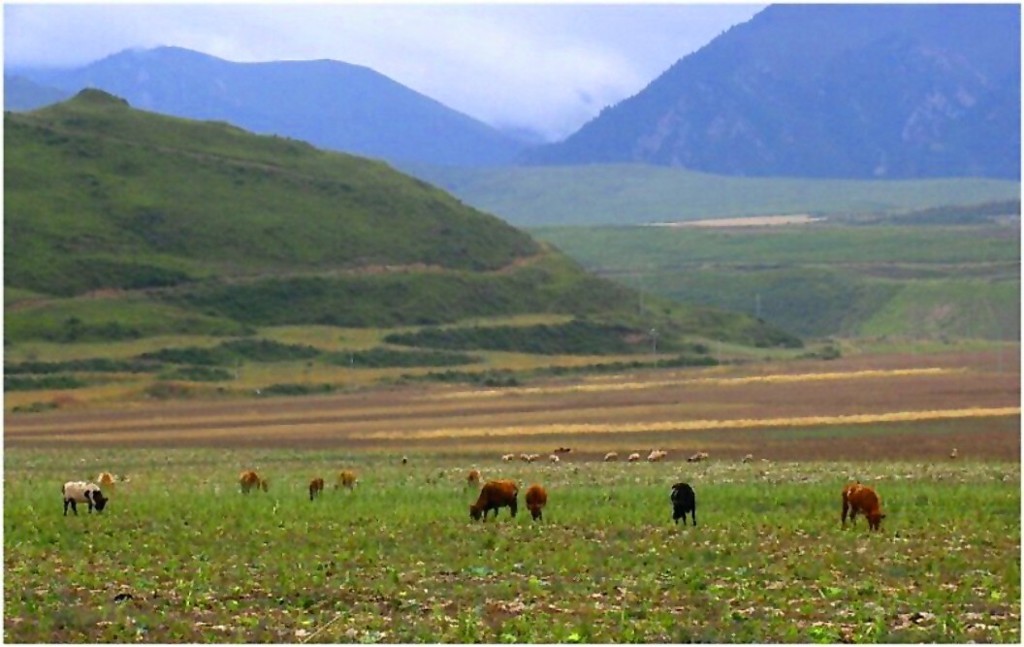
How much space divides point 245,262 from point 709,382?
61080mm

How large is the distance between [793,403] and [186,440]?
28308mm

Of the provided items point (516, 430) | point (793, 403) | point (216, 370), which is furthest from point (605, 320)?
point (516, 430)

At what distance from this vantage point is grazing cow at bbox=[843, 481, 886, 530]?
29891 mm

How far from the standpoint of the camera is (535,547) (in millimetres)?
27906

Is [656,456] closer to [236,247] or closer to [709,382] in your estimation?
[709,382]

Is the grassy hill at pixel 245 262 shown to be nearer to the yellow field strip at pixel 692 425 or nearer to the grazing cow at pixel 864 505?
the yellow field strip at pixel 692 425

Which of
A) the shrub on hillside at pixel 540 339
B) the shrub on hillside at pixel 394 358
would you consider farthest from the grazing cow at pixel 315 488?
the shrub on hillside at pixel 540 339

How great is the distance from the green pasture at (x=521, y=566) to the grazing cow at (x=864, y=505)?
11.8 inches

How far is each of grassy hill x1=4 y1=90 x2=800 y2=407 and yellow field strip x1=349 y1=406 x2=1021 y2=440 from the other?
44719 millimetres

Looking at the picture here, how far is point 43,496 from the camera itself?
38.3 m

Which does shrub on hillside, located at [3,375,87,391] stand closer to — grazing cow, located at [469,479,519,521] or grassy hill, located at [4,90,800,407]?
grassy hill, located at [4,90,800,407]

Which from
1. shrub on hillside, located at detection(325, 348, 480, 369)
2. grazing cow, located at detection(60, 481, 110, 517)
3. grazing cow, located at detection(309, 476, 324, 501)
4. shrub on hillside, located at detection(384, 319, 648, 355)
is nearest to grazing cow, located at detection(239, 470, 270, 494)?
grazing cow, located at detection(309, 476, 324, 501)

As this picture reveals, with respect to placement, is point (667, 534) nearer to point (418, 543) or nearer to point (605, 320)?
point (418, 543)

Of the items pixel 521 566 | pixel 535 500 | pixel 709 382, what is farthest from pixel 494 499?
pixel 709 382
